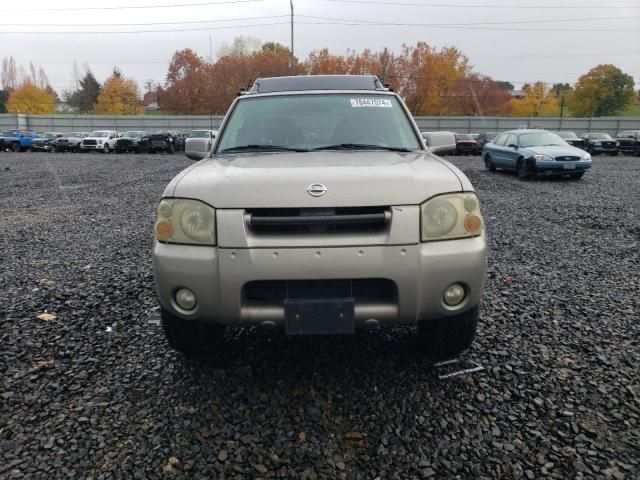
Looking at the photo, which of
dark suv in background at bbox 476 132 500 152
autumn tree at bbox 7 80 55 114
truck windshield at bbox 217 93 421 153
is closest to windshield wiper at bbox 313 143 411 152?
truck windshield at bbox 217 93 421 153

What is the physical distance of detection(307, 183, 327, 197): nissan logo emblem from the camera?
241 centimetres

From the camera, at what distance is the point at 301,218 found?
7.82 feet

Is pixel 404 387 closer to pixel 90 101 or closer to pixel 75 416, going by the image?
pixel 75 416

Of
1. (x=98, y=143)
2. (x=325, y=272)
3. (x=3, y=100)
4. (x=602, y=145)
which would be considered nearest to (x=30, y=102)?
(x=3, y=100)

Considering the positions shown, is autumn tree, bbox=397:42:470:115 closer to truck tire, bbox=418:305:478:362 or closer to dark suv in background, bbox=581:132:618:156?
dark suv in background, bbox=581:132:618:156

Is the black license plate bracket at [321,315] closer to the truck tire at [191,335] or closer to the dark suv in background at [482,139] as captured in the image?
the truck tire at [191,335]

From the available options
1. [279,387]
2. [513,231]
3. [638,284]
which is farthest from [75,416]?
[513,231]

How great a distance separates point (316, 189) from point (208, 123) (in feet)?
151

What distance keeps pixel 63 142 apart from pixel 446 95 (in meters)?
40.4

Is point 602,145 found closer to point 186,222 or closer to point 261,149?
point 261,149

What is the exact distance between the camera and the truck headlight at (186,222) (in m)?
2.44


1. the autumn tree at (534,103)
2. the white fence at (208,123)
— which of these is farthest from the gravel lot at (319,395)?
the autumn tree at (534,103)

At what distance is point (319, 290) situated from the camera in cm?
242

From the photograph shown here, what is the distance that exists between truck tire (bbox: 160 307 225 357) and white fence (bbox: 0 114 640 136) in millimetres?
41128
